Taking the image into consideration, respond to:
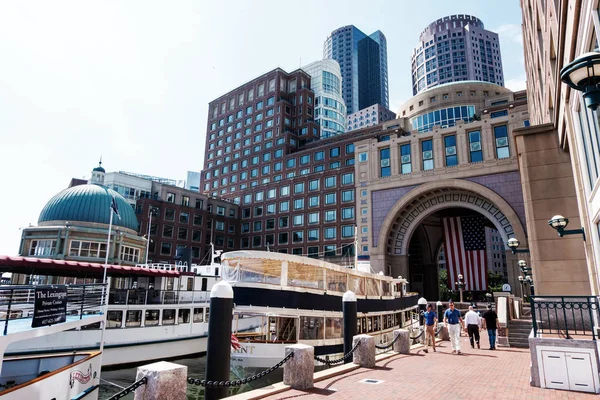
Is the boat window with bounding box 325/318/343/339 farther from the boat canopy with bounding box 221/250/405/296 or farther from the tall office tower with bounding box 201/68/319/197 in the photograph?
the tall office tower with bounding box 201/68/319/197

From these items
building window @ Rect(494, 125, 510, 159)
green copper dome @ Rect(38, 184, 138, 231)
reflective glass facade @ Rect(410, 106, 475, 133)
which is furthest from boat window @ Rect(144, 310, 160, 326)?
reflective glass facade @ Rect(410, 106, 475, 133)

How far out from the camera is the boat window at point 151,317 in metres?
23.3

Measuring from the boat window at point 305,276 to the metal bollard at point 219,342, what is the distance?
895 cm

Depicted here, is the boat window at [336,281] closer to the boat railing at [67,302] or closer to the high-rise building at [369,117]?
the boat railing at [67,302]

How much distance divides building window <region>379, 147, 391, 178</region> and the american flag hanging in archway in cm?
1024

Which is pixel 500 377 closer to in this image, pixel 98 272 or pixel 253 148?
pixel 98 272

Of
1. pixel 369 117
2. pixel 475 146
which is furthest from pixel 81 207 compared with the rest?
pixel 369 117

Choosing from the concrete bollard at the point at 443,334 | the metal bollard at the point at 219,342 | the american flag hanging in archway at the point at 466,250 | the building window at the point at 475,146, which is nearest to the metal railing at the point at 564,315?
the concrete bollard at the point at 443,334

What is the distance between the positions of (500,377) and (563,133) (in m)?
12.1

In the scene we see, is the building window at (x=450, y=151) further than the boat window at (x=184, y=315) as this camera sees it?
Yes

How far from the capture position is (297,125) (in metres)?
89.4

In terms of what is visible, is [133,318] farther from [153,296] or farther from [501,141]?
[501,141]

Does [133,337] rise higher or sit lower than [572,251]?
lower

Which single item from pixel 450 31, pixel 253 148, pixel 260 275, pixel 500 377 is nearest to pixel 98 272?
pixel 260 275
